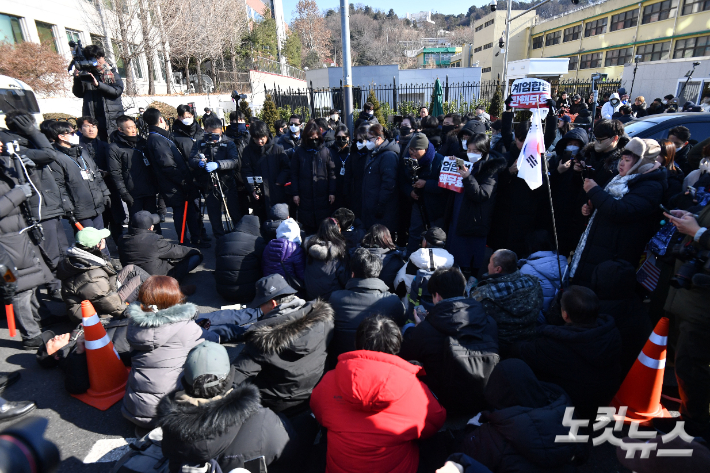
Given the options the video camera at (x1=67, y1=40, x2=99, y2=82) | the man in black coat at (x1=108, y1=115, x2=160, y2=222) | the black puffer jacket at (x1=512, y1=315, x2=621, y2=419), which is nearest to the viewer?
the black puffer jacket at (x1=512, y1=315, x2=621, y2=419)

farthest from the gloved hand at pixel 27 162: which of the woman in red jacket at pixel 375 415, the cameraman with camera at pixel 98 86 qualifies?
the woman in red jacket at pixel 375 415

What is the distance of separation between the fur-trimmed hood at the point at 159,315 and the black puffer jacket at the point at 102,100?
5628 millimetres

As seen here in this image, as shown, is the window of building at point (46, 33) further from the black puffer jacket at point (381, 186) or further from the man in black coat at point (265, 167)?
the black puffer jacket at point (381, 186)

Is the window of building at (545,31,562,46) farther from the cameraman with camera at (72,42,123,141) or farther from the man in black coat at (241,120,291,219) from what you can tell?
the cameraman with camera at (72,42,123,141)

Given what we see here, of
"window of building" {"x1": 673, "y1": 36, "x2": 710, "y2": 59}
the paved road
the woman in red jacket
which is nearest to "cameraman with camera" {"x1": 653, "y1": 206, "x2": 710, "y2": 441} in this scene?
the paved road

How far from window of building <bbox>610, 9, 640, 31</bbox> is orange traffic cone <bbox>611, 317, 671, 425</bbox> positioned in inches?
1726

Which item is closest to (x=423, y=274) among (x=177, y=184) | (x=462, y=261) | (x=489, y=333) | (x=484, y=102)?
(x=489, y=333)

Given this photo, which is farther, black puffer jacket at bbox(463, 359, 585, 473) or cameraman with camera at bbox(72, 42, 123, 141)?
cameraman with camera at bbox(72, 42, 123, 141)

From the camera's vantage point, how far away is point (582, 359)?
99.9 inches

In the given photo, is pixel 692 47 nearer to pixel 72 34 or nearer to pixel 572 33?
pixel 572 33

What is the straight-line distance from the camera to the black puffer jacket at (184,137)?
6402 mm

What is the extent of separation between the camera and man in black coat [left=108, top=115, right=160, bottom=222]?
6016mm

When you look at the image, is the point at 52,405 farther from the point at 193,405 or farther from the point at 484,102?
the point at 484,102

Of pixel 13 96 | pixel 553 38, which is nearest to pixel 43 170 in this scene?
pixel 13 96
